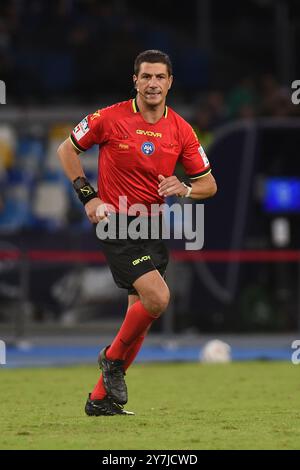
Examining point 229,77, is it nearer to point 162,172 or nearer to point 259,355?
point 259,355

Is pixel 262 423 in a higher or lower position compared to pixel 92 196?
lower

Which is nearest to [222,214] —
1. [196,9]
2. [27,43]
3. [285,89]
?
[285,89]

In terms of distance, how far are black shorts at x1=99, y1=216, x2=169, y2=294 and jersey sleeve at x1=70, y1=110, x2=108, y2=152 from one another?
735 mm

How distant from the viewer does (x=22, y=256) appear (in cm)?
1725

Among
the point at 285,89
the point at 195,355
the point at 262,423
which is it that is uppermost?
the point at 285,89

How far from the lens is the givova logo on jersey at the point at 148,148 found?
9.17 m

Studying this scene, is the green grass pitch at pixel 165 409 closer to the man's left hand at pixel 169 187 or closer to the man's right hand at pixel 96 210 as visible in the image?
the man's right hand at pixel 96 210

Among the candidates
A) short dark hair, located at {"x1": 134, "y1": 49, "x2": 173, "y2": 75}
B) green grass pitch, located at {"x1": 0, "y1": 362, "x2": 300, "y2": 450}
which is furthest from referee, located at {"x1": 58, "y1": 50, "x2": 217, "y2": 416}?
green grass pitch, located at {"x1": 0, "y1": 362, "x2": 300, "y2": 450}

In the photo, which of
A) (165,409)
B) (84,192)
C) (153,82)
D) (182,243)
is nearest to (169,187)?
(84,192)

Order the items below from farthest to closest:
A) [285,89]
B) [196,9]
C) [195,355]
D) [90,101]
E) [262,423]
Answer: [196,9] < [90,101] < [285,89] < [195,355] < [262,423]

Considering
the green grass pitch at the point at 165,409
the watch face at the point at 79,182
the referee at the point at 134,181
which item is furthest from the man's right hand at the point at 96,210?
the green grass pitch at the point at 165,409

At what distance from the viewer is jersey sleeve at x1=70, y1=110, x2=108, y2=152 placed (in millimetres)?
9281

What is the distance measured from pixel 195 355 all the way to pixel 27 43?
302 inches

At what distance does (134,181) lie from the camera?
919 cm
